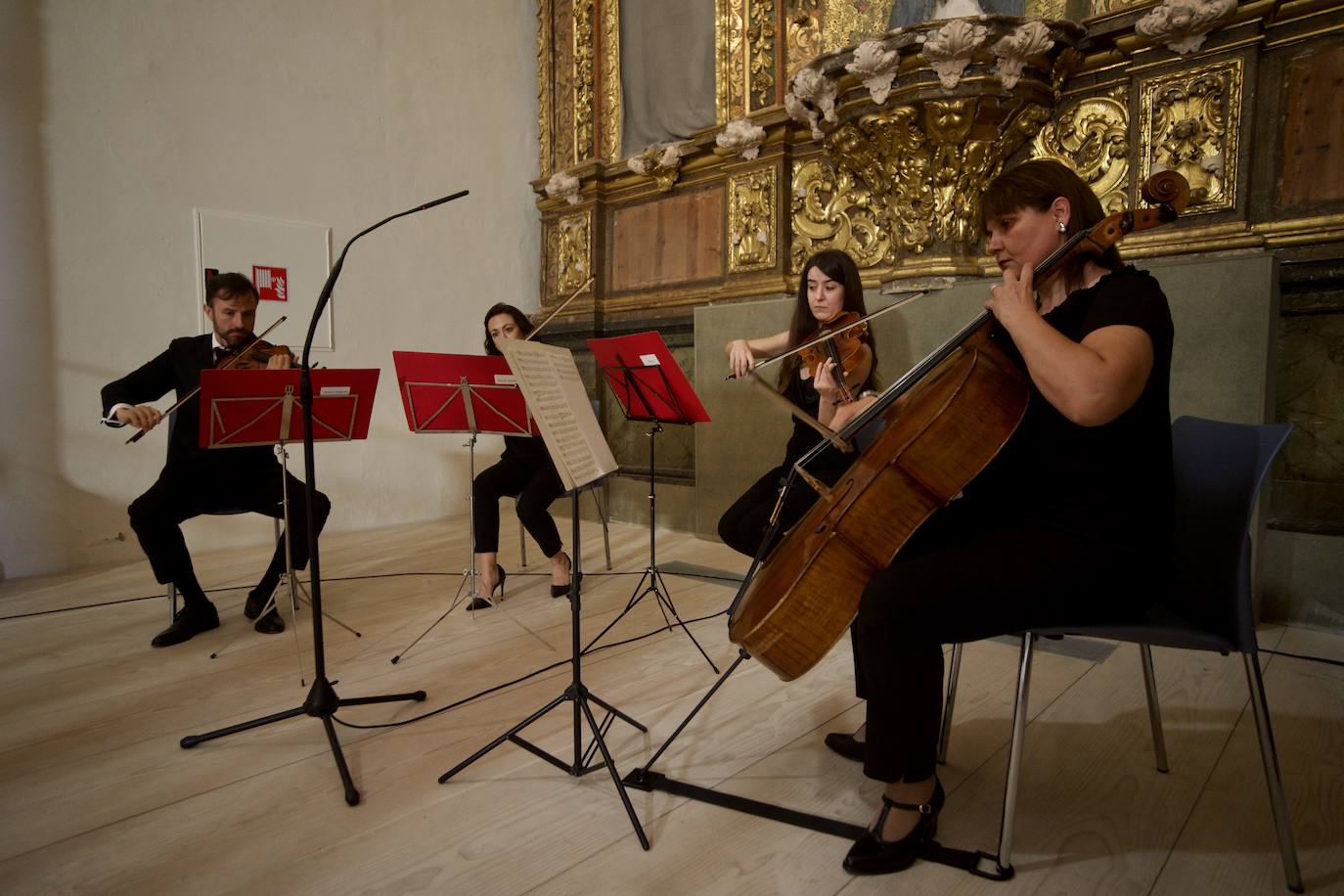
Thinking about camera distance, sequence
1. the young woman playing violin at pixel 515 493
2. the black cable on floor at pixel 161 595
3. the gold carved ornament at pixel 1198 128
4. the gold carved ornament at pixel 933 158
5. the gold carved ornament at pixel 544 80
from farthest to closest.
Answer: the gold carved ornament at pixel 544 80 → the gold carved ornament at pixel 933 158 → the young woman playing violin at pixel 515 493 → the black cable on floor at pixel 161 595 → the gold carved ornament at pixel 1198 128

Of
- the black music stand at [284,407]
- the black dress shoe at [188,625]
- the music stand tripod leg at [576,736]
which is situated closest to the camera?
the music stand tripod leg at [576,736]

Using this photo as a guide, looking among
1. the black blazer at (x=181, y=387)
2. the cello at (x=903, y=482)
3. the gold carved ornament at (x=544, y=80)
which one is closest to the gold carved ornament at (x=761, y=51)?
the gold carved ornament at (x=544, y=80)

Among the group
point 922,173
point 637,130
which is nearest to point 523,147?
point 637,130

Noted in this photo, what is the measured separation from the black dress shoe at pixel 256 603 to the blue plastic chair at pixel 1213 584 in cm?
272

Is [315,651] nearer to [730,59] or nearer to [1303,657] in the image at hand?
[1303,657]

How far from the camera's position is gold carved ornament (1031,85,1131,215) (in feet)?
10.7

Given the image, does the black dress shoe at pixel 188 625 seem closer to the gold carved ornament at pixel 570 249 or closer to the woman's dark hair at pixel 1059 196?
the woman's dark hair at pixel 1059 196

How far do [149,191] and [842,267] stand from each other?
359cm

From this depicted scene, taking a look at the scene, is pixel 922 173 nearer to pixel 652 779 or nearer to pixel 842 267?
pixel 842 267

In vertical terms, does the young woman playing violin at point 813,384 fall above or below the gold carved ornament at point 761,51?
below

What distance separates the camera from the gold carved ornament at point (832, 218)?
391cm

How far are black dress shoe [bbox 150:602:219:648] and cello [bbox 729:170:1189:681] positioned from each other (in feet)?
7.55

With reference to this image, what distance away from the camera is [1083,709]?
2086mm

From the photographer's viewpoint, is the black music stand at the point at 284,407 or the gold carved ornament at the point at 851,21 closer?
the black music stand at the point at 284,407
